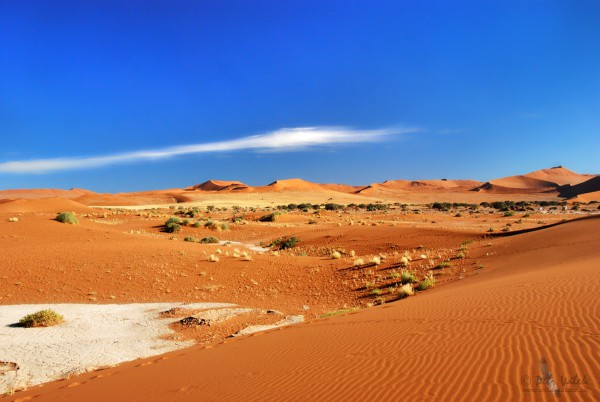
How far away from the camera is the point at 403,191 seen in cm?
15712

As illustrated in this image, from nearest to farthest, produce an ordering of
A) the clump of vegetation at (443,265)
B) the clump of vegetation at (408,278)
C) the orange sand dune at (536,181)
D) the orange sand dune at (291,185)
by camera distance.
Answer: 1. the clump of vegetation at (408,278)
2. the clump of vegetation at (443,265)
3. the orange sand dune at (536,181)
4. the orange sand dune at (291,185)

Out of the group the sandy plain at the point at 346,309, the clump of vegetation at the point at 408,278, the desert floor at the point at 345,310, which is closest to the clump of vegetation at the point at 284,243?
the sandy plain at the point at 346,309

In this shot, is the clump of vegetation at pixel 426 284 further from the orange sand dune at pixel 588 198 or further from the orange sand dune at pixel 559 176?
the orange sand dune at pixel 559 176

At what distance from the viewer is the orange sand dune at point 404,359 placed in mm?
4949

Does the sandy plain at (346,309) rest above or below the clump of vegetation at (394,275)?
above

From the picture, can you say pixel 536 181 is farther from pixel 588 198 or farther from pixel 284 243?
pixel 284 243

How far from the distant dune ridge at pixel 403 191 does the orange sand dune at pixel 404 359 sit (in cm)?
8393

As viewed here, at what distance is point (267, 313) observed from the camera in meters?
13.9

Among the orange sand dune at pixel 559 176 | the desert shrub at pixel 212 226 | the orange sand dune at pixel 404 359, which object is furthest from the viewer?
the orange sand dune at pixel 559 176

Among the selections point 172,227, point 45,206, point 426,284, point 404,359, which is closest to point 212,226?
point 172,227

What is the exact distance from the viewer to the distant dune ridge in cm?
10894

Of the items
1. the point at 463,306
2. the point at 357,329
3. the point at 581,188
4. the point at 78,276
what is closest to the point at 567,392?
the point at 357,329

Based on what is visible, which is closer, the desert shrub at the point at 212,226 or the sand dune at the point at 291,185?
the desert shrub at the point at 212,226

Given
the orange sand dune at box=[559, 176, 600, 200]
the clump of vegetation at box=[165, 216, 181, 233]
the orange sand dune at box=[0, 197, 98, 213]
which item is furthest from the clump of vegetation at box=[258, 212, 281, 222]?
the orange sand dune at box=[559, 176, 600, 200]
